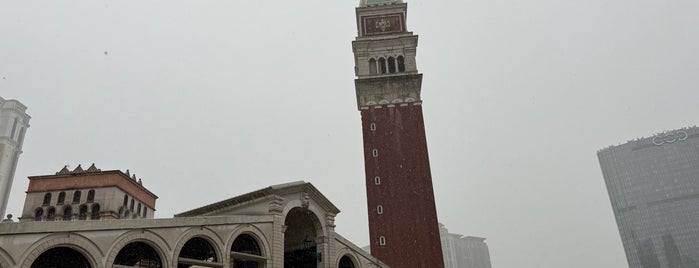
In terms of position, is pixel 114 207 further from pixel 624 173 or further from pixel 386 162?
pixel 624 173

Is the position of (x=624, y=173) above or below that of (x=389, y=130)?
above

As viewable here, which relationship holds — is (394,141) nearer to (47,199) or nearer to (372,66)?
(372,66)

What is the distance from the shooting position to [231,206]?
3338 centimetres

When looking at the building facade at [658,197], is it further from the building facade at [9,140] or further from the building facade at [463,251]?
the building facade at [9,140]

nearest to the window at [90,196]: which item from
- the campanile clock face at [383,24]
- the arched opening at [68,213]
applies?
the arched opening at [68,213]

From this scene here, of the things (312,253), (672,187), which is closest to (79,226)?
(312,253)

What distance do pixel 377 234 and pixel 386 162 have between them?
8.12 meters

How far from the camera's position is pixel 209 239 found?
93.1ft

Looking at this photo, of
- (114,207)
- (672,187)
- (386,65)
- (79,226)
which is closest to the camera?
(79,226)

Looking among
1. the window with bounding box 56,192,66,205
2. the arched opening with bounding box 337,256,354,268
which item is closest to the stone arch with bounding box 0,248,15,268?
the arched opening with bounding box 337,256,354,268

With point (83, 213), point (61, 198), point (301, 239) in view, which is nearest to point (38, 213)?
point (61, 198)

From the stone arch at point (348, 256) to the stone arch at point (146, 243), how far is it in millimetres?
12710

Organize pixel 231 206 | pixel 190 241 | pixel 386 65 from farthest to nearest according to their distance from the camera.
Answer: pixel 386 65 < pixel 231 206 < pixel 190 241

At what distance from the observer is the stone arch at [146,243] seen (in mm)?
24625
